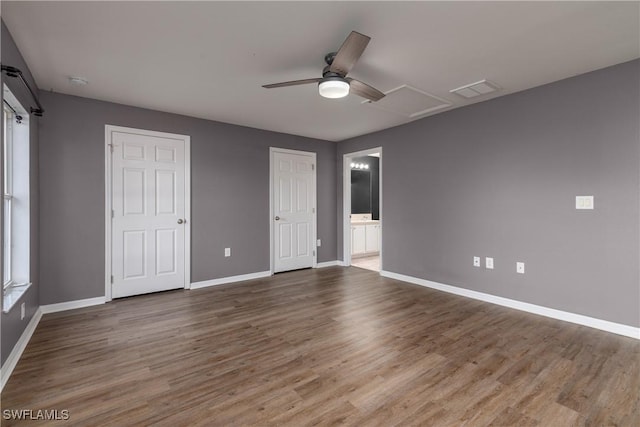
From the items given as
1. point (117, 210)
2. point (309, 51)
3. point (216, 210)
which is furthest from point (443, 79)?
point (117, 210)

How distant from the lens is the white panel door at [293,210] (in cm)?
518

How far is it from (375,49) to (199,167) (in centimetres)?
298

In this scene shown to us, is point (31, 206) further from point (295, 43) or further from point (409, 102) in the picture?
point (409, 102)

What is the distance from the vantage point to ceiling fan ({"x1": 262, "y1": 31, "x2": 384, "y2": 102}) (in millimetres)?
2011

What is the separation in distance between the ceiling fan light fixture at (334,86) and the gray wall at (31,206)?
2.23 metres

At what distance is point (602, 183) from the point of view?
285 centimetres

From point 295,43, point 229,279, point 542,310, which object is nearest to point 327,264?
point 229,279

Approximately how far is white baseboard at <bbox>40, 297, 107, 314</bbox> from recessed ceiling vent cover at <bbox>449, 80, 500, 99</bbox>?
188 inches

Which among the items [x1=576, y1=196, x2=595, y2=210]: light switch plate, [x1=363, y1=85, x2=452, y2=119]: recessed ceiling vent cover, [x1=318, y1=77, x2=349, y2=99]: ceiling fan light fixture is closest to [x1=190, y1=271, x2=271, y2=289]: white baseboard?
[x1=363, y1=85, x2=452, y2=119]: recessed ceiling vent cover

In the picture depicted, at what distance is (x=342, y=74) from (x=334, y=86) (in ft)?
0.35

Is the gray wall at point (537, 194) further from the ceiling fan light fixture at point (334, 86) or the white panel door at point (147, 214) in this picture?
the white panel door at point (147, 214)

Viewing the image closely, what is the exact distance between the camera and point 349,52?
2.08 metres

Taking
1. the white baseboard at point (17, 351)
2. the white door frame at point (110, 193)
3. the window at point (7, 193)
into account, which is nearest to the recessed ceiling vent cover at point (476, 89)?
the white door frame at point (110, 193)

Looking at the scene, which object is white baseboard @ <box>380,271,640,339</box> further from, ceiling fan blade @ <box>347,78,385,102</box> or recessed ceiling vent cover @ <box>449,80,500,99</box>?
ceiling fan blade @ <box>347,78,385,102</box>
